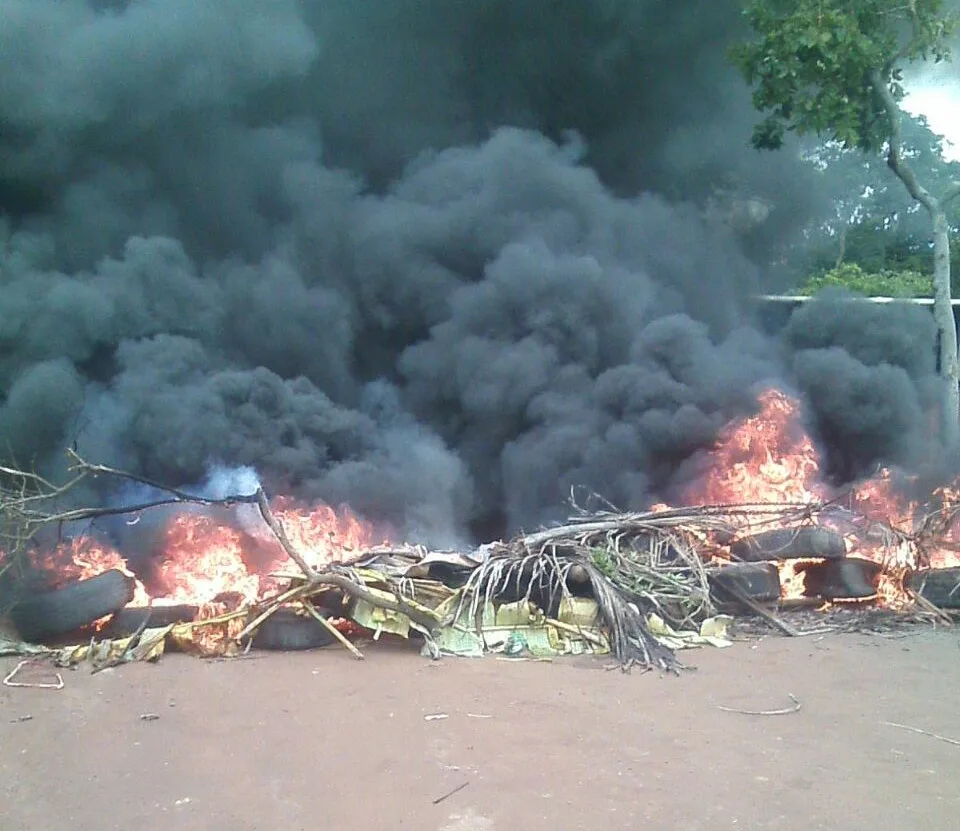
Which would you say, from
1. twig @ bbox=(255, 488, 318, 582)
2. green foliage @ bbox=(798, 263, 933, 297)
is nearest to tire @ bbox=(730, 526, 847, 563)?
twig @ bbox=(255, 488, 318, 582)

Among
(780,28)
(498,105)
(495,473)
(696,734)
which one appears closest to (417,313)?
(495,473)

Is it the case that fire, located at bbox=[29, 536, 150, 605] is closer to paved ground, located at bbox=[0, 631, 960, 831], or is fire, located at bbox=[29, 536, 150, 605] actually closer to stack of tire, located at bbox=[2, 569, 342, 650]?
stack of tire, located at bbox=[2, 569, 342, 650]

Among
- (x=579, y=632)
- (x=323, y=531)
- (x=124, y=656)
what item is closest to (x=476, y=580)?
(x=579, y=632)

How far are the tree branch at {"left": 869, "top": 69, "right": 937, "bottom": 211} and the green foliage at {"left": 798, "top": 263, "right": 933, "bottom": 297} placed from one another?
6.86m

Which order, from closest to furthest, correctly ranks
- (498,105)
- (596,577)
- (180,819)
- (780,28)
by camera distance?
1. (180,819)
2. (596,577)
3. (780,28)
4. (498,105)

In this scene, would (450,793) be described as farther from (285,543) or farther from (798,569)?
(798,569)

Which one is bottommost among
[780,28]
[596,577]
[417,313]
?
[596,577]

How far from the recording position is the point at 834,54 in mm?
11461

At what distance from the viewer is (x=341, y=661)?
23.3ft

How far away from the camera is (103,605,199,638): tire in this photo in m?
8.05

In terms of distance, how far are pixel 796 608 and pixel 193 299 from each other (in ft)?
32.3

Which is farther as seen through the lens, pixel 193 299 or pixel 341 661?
pixel 193 299

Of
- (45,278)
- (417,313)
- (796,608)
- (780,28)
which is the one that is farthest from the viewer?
(417,313)

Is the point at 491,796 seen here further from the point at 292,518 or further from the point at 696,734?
the point at 292,518
